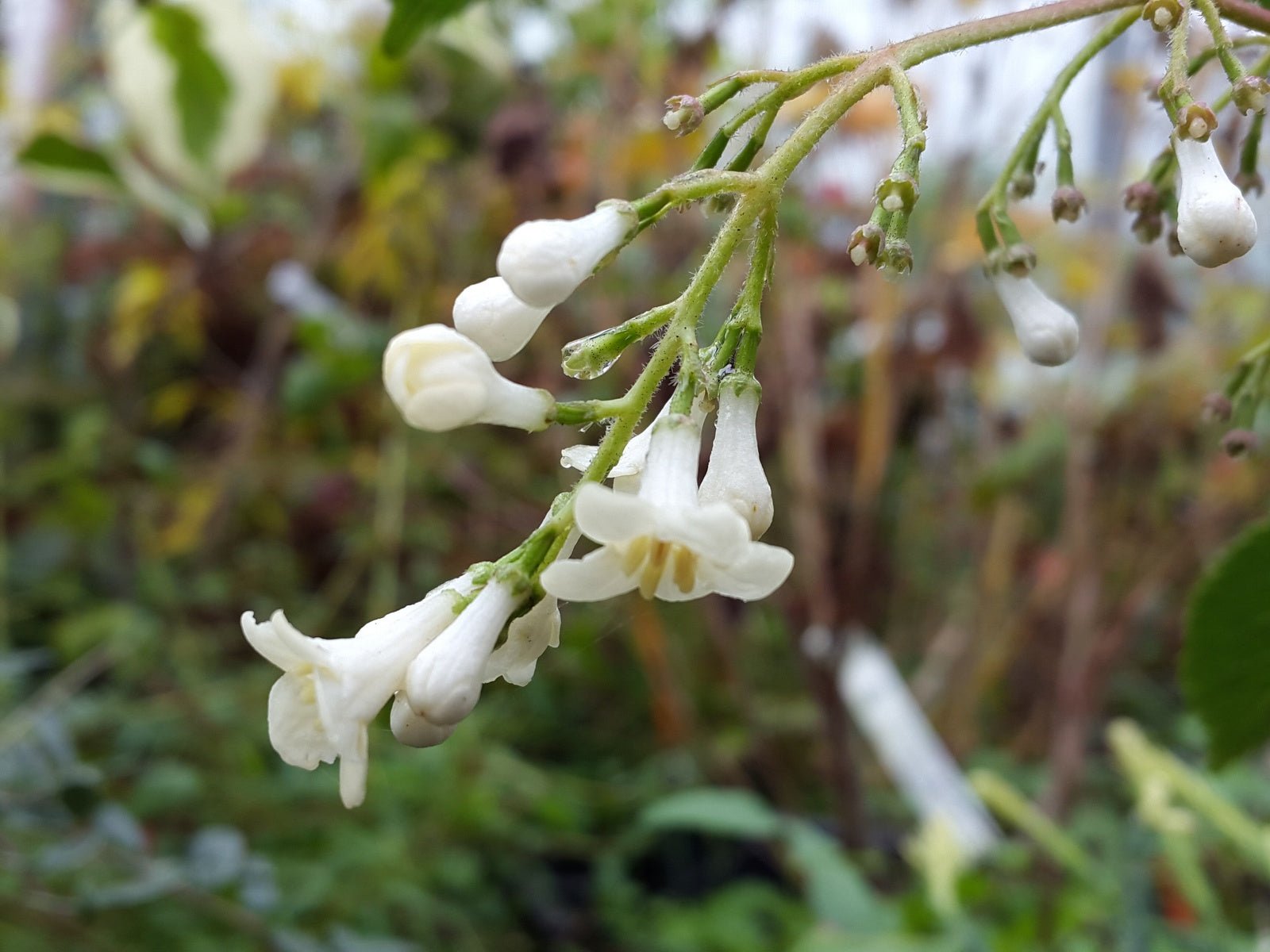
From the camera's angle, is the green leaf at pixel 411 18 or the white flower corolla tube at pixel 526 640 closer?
the white flower corolla tube at pixel 526 640

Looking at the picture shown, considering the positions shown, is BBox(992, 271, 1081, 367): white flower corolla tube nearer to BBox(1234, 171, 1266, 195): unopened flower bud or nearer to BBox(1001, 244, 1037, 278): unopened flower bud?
BBox(1001, 244, 1037, 278): unopened flower bud

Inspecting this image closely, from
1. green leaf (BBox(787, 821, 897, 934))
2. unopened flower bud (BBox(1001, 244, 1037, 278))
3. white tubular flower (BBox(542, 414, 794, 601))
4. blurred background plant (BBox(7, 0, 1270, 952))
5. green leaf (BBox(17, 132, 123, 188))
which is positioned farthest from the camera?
blurred background plant (BBox(7, 0, 1270, 952))

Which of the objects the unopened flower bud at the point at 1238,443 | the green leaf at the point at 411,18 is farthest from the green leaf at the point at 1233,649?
the green leaf at the point at 411,18

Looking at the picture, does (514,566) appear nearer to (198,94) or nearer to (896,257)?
(896,257)

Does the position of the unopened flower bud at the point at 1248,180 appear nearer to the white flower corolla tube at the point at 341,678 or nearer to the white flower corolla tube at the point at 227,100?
the white flower corolla tube at the point at 341,678

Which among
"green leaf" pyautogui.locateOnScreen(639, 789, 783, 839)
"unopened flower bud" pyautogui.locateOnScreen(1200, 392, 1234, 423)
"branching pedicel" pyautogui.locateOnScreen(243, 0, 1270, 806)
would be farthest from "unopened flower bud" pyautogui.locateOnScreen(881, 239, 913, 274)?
"green leaf" pyautogui.locateOnScreen(639, 789, 783, 839)

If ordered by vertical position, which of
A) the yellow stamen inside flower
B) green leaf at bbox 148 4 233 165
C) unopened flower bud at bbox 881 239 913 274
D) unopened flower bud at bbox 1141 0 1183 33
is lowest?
the yellow stamen inside flower
